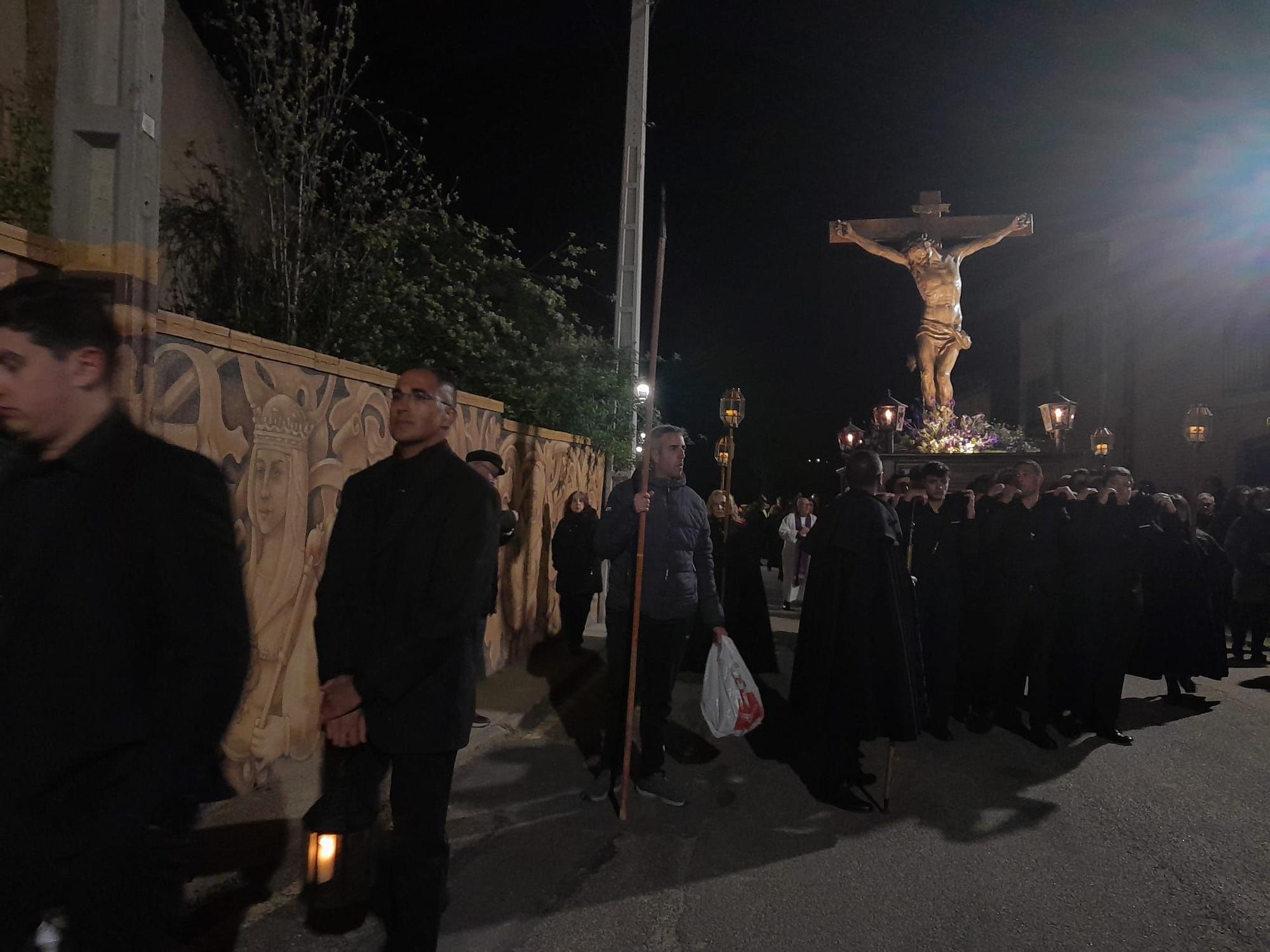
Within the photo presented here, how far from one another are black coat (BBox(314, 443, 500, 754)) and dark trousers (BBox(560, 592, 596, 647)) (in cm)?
613

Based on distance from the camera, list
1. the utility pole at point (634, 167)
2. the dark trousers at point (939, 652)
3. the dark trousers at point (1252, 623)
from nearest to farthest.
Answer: the dark trousers at point (939, 652)
the dark trousers at point (1252, 623)
the utility pole at point (634, 167)

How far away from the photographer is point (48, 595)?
1526 millimetres

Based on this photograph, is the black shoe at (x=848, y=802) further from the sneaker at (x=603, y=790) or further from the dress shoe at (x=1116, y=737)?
the dress shoe at (x=1116, y=737)

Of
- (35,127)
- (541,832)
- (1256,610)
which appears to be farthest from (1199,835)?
(35,127)

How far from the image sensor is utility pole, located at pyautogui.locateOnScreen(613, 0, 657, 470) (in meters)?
12.4

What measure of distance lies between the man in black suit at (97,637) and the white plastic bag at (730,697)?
343 centimetres

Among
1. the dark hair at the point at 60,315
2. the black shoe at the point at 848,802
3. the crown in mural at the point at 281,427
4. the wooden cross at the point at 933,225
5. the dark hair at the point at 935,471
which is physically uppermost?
the wooden cross at the point at 933,225

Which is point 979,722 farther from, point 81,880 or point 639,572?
point 81,880

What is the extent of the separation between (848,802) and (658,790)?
1017 mm

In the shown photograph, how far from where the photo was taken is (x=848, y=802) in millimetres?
4781

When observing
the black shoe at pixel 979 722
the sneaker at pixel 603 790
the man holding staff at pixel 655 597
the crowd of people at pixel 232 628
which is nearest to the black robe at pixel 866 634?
the crowd of people at pixel 232 628

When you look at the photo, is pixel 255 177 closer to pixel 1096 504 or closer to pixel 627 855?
pixel 627 855

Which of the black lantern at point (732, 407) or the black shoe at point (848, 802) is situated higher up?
the black lantern at point (732, 407)

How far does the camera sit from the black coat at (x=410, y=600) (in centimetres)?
242
